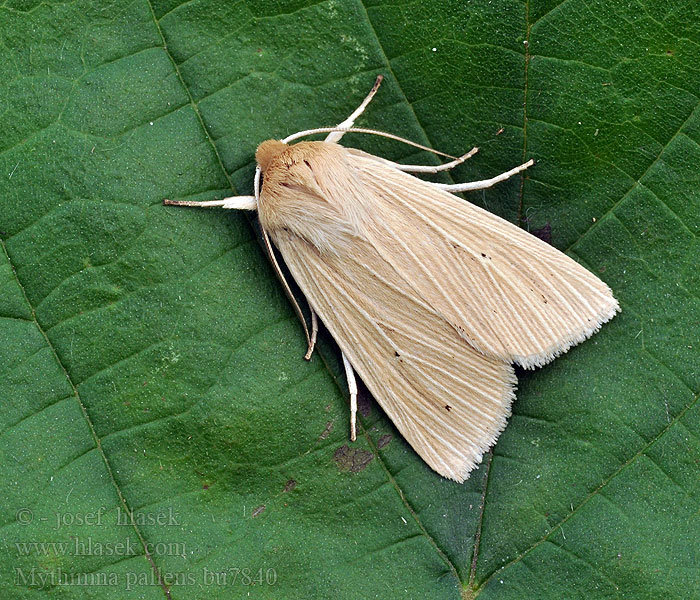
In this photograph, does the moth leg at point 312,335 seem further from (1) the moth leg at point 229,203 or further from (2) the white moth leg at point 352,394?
(1) the moth leg at point 229,203

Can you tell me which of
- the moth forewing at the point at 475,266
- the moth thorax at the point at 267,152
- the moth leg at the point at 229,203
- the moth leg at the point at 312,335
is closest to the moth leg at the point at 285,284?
the moth leg at the point at 312,335

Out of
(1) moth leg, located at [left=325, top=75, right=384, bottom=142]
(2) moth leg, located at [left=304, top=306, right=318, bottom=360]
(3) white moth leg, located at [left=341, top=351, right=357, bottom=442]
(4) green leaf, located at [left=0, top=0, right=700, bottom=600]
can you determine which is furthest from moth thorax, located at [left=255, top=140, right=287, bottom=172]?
Result: (3) white moth leg, located at [left=341, top=351, right=357, bottom=442]

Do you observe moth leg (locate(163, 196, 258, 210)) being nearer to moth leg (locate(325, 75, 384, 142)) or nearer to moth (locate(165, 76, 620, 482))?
moth (locate(165, 76, 620, 482))

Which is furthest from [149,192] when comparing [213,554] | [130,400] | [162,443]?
[213,554]

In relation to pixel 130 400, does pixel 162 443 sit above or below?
below

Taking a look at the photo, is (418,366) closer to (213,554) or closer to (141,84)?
(213,554)

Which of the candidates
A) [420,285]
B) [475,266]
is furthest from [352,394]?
[475,266]
